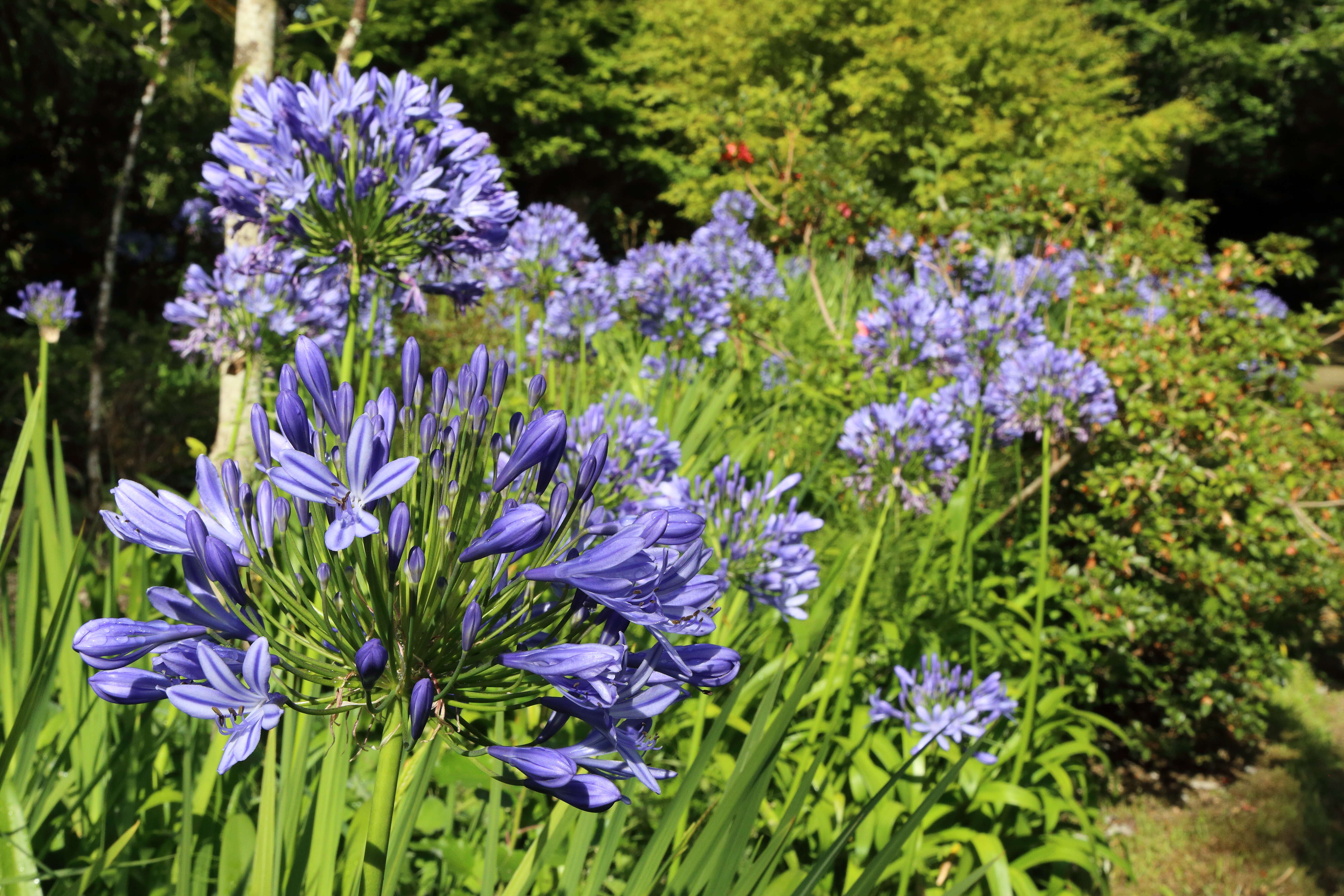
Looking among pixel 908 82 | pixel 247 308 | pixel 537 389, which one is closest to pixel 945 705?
pixel 537 389

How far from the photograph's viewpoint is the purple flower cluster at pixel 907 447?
9.54 feet

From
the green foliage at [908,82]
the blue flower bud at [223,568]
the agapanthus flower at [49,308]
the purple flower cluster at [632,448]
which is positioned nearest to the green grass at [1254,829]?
the purple flower cluster at [632,448]

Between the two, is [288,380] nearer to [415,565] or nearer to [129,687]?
[415,565]

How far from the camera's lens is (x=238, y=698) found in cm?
82

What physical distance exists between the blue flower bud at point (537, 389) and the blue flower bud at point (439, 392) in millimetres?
99

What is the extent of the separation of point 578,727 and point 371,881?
147cm

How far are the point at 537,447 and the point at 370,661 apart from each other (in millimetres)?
282

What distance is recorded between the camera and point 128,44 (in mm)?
4070

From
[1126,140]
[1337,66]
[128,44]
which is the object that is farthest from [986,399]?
[1337,66]

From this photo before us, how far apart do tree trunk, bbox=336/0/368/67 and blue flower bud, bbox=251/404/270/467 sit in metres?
2.01

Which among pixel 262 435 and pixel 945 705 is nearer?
pixel 262 435

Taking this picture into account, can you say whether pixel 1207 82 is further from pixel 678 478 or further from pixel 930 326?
pixel 678 478

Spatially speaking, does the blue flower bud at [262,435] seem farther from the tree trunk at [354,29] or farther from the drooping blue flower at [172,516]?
the tree trunk at [354,29]

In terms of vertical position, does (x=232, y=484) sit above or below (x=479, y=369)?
below
